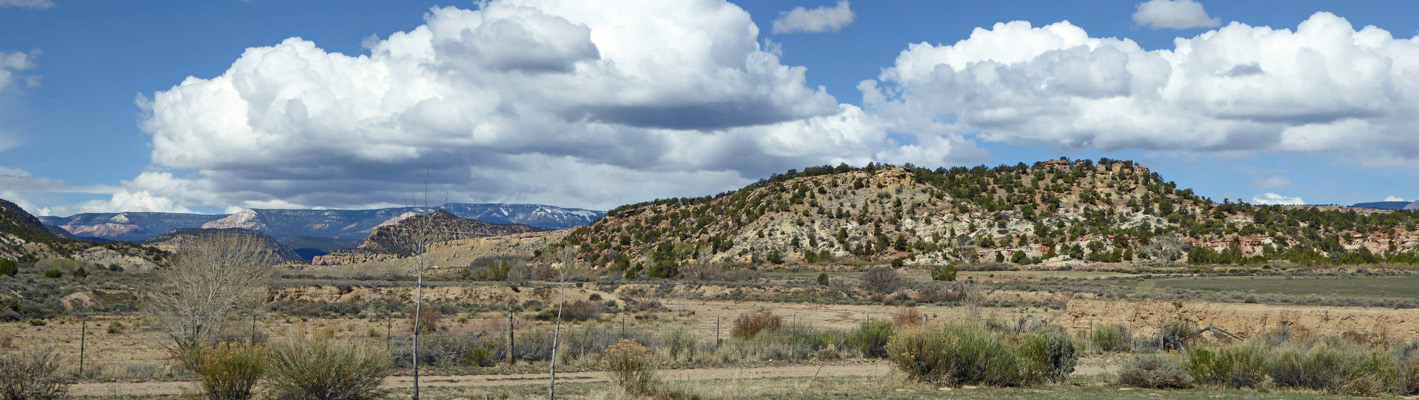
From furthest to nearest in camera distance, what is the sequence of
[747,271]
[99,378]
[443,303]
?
[747,271] → [443,303] → [99,378]

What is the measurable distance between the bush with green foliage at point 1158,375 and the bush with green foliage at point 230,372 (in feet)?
54.2

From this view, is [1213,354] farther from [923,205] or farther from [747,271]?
[923,205]

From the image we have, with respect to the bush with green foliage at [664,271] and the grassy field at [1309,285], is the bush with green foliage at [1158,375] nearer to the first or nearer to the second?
the grassy field at [1309,285]

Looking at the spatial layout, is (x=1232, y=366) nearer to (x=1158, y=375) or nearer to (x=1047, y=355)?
(x=1158, y=375)

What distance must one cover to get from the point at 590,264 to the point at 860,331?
Answer: 6825 centimetres

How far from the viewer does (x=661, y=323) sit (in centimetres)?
3875

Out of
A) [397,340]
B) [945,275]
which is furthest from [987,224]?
[397,340]

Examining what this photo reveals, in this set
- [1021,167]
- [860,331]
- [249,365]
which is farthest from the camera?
[1021,167]

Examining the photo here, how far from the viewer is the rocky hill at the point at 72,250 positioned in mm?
76625

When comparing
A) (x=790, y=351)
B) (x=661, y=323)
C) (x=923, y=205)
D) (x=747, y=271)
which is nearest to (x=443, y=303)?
(x=661, y=323)

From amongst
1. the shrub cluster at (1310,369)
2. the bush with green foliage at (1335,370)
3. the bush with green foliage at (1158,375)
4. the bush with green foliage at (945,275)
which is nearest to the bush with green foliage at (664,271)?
the bush with green foliage at (945,275)

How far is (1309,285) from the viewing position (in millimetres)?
46969

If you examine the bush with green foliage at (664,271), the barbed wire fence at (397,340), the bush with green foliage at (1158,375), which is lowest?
the bush with green foliage at (1158,375)

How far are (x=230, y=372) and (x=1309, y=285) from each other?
5233 cm
